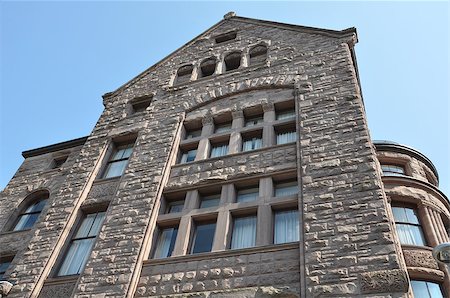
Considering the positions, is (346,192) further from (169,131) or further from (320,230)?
(169,131)

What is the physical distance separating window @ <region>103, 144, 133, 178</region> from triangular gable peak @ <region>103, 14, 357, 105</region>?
10.3ft

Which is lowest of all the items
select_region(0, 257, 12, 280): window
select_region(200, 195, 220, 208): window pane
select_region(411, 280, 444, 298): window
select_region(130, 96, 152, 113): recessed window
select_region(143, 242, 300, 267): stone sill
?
select_region(143, 242, 300, 267): stone sill

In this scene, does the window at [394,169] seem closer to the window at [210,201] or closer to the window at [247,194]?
the window at [247,194]

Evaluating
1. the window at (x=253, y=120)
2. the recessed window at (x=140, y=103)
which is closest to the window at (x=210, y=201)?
the window at (x=253, y=120)

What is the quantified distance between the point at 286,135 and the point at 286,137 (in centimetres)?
11

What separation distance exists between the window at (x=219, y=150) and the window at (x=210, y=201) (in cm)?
180

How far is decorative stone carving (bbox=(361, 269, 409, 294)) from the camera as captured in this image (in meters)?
7.40

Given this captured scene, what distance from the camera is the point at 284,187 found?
11203mm

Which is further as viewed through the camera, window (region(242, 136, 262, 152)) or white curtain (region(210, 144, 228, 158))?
white curtain (region(210, 144, 228, 158))

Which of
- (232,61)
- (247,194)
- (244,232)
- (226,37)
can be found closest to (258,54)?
(232,61)

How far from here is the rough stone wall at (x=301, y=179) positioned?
8.30 m

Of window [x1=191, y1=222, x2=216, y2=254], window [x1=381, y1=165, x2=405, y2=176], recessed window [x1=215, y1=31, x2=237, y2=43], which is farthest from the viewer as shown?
recessed window [x1=215, y1=31, x2=237, y2=43]

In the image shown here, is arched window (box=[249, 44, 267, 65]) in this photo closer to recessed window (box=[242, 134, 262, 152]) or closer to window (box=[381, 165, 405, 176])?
recessed window (box=[242, 134, 262, 152])

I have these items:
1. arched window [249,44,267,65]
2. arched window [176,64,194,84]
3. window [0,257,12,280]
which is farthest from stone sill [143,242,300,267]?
arched window [176,64,194,84]
